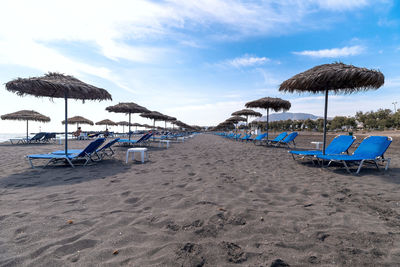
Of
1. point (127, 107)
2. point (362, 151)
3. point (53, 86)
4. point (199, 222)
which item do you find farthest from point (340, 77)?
point (127, 107)

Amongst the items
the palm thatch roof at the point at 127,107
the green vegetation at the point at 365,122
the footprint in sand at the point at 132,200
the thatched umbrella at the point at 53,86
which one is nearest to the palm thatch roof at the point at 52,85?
the thatched umbrella at the point at 53,86

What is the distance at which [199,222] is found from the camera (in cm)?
184

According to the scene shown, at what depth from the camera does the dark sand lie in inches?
53.6

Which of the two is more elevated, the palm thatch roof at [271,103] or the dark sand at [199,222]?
the palm thatch roof at [271,103]

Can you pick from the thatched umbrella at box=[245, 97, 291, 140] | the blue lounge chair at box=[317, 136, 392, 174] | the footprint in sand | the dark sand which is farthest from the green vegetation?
the footprint in sand

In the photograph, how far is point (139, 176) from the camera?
3.65m

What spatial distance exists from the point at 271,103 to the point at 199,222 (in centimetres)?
903

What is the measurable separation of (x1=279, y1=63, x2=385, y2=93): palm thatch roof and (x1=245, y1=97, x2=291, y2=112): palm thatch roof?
4569mm

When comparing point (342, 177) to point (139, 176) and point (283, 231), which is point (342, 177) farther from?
point (139, 176)

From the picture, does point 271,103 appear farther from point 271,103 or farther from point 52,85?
point 52,85

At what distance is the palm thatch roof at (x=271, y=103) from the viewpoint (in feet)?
31.8

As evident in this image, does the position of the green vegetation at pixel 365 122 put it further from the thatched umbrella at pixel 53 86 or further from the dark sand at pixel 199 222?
the dark sand at pixel 199 222

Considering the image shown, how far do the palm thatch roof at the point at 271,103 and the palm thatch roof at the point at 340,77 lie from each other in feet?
15.0

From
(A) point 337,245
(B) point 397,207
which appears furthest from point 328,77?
(A) point 337,245
